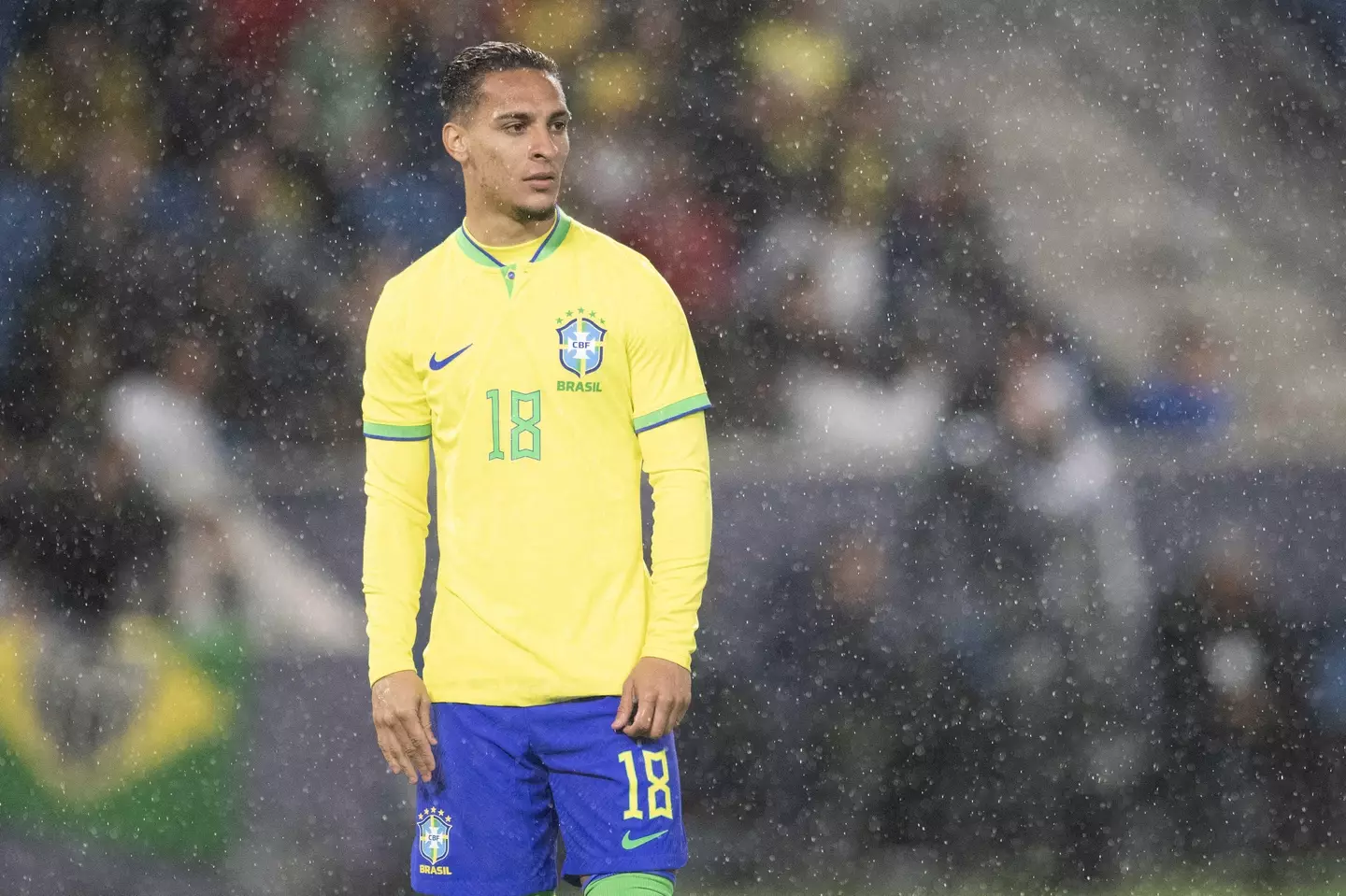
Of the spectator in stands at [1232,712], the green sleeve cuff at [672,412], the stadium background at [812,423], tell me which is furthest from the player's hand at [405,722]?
the spectator in stands at [1232,712]

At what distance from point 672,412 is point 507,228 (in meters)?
0.35

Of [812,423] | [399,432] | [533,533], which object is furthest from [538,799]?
A: [812,423]

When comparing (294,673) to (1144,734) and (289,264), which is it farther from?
(1144,734)

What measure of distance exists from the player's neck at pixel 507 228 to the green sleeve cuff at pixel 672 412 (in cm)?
30

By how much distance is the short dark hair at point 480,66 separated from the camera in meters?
2.25

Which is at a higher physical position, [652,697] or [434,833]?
[652,697]

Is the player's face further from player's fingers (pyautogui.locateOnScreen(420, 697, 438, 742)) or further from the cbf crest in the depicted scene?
player's fingers (pyautogui.locateOnScreen(420, 697, 438, 742))

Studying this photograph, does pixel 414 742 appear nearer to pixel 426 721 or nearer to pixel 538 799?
pixel 426 721

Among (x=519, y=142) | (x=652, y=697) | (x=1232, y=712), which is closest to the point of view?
(x=652, y=697)

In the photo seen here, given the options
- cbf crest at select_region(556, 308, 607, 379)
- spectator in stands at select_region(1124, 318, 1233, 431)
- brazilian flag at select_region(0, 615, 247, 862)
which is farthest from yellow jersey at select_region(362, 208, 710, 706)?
spectator in stands at select_region(1124, 318, 1233, 431)

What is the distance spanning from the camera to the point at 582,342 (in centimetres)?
218

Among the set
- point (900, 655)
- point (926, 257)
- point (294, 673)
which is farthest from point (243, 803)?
point (926, 257)

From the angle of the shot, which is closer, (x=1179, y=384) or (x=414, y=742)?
(x=414, y=742)

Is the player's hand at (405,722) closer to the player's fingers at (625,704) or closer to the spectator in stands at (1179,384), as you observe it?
the player's fingers at (625,704)
